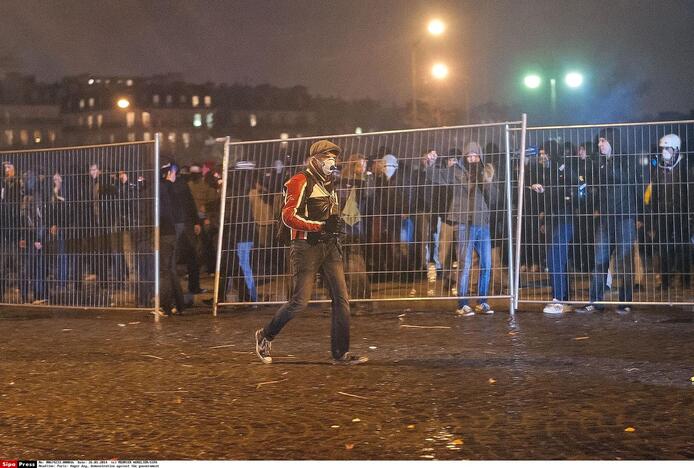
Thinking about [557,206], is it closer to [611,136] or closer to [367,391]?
[611,136]

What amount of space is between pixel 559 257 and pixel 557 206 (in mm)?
640

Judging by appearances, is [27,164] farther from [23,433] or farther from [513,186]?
[23,433]

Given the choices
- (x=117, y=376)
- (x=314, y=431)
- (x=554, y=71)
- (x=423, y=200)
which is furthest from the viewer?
(x=554, y=71)

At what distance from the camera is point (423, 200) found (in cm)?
1157

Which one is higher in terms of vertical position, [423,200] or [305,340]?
[423,200]

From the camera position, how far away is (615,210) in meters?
11.3

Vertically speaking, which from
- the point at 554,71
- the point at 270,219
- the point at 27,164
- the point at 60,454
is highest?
the point at 554,71

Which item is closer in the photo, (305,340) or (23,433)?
(23,433)

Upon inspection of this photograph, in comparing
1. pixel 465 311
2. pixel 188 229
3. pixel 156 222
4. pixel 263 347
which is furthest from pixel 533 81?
pixel 263 347

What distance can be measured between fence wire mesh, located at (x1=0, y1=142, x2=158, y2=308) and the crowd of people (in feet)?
0.09

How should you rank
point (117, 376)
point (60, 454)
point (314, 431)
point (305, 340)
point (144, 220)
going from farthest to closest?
point (144, 220) < point (305, 340) < point (117, 376) < point (314, 431) < point (60, 454)

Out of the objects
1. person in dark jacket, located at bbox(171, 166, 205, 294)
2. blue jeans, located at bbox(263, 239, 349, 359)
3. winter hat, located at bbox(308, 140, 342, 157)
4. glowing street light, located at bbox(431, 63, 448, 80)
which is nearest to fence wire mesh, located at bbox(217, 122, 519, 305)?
person in dark jacket, located at bbox(171, 166, 205, 294)

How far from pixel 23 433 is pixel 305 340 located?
14.0ft

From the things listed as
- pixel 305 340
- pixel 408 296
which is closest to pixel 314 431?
pixel 305 340
